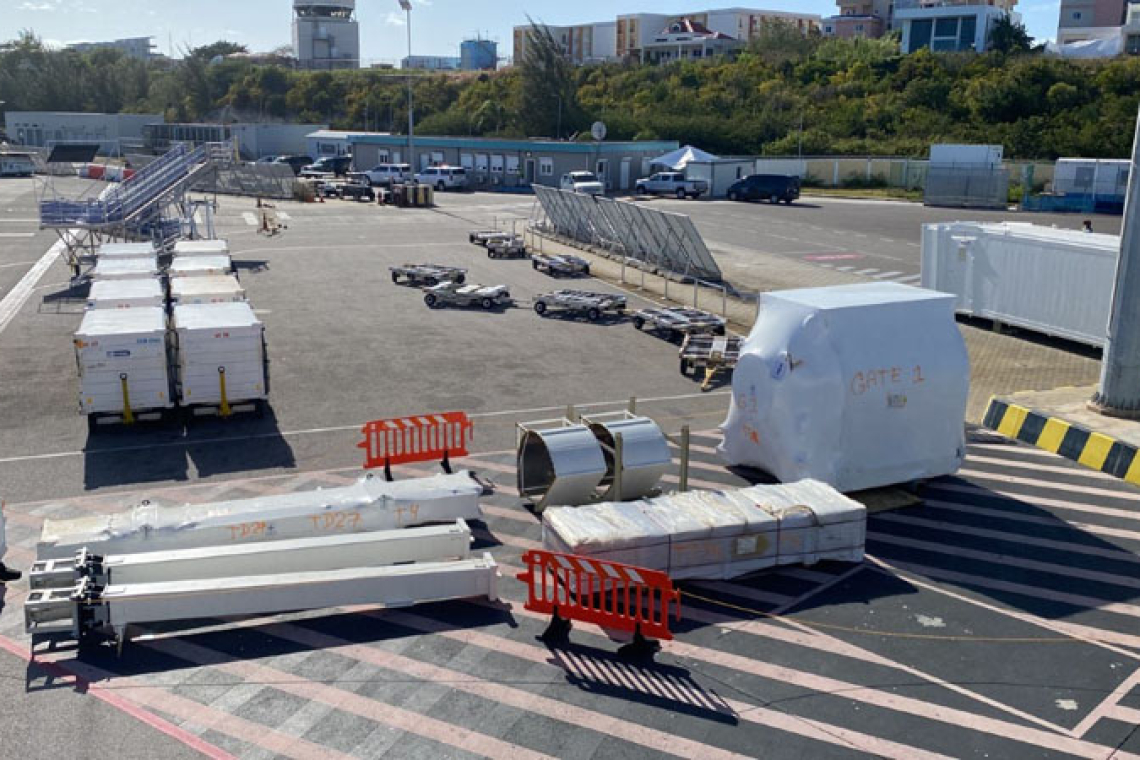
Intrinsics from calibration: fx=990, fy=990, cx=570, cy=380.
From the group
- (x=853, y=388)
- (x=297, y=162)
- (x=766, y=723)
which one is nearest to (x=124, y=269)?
(x=853, y=388)

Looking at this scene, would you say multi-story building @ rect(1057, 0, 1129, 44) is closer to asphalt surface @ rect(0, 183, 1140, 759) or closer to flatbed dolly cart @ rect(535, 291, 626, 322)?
flatbed dolly cart @ rect(535, 291, 626, 322)

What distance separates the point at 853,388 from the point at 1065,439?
17.0 feet

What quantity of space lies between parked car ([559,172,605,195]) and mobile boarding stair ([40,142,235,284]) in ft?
80.0

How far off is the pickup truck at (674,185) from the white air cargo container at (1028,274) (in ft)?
120

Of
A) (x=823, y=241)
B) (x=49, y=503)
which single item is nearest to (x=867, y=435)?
(x=49, y=503)

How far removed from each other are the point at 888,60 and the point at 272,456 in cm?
8845

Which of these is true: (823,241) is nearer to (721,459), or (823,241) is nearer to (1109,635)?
(721,459)

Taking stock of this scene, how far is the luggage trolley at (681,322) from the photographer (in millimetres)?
24500

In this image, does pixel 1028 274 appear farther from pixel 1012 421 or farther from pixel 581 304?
pixel 581 304

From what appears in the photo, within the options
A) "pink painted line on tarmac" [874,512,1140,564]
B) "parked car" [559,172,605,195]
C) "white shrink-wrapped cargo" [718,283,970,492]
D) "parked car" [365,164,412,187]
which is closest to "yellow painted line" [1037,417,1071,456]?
"white shrink-wrapped cargo" [718,283,970,492]

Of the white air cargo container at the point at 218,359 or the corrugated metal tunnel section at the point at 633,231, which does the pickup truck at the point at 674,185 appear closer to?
the corrugated metal tunnel section at the point at 633,231

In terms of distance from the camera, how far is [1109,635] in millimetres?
10969

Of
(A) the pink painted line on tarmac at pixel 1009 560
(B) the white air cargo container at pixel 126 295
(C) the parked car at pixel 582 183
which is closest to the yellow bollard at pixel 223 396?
(B) the white air cargo container at pixel 126 295

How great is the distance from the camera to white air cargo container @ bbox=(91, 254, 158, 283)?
25609 millimetres
